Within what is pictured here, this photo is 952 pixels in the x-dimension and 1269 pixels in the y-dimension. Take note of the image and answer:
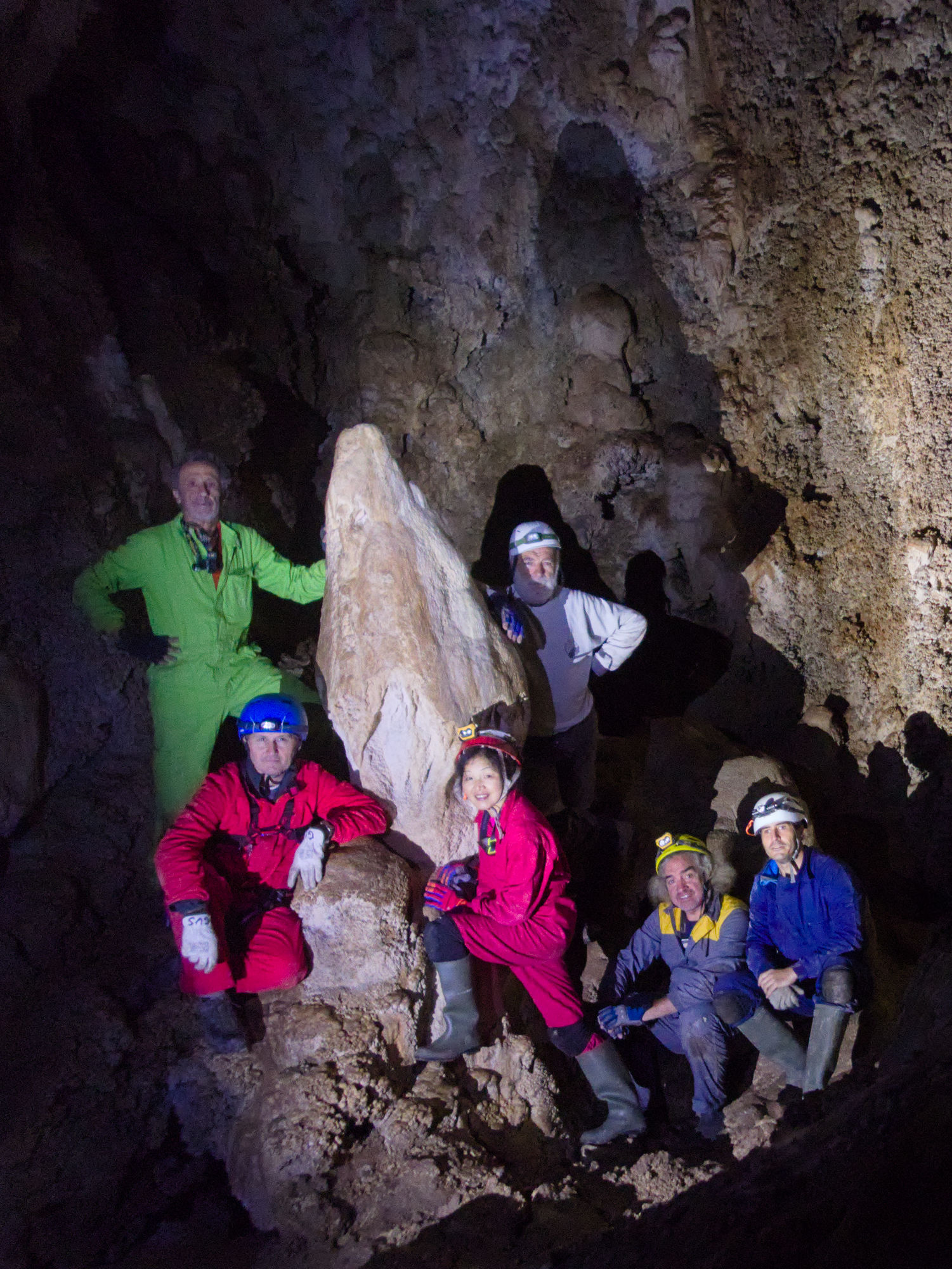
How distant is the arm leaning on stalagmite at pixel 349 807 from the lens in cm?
376

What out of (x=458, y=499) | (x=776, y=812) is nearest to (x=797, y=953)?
(x=776, y=812)

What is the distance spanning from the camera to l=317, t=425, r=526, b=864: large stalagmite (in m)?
3.60

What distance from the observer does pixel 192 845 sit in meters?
3.56

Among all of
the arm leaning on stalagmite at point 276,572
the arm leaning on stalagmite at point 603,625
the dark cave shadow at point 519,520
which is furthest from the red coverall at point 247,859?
the dark cave shadow at point 519,520

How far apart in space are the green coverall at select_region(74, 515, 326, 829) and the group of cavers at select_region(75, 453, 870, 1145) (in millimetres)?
10

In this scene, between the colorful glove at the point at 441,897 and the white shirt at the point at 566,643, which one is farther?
the white shirt at the point at 566,643

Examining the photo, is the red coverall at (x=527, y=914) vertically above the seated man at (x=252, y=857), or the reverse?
the seated man at (x=252, y=857)

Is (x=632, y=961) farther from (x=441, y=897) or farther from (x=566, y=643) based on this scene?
(x=566, y=643)

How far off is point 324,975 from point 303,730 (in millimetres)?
1074

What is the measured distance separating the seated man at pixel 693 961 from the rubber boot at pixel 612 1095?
12.6 inches

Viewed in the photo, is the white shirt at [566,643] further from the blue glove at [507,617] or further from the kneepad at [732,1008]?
the kneepad at [732,1008]

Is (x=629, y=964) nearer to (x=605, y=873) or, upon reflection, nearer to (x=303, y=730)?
(x=605, y=873)

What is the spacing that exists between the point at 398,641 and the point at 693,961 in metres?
1.98

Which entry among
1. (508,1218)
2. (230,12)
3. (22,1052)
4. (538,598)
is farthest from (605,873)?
(230,12)
